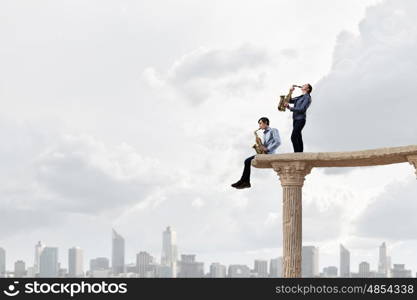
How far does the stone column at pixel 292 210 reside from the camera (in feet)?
81.5

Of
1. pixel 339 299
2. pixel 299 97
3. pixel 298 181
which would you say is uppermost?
pixel 299 97

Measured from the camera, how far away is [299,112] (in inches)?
1002

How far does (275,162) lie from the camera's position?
82.5 feet

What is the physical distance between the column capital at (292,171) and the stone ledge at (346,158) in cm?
9

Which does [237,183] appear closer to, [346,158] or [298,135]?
[298,135]

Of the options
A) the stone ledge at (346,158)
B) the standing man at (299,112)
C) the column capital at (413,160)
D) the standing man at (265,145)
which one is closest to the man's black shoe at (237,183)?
the standing man at (265,145)

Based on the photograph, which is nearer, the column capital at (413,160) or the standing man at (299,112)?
the column capital at (413,160)

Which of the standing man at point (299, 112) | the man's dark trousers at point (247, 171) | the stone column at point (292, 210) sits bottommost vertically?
the stone column at point (292, 210)

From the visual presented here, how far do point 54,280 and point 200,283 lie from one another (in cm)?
355

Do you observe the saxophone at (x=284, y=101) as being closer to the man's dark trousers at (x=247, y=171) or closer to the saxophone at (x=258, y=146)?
the saxophone at (x=258, y=146)

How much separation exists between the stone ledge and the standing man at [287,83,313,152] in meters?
0.73

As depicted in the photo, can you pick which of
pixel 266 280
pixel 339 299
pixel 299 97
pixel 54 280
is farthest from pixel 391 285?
pixel 54 280

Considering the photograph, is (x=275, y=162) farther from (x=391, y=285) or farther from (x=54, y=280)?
(x=54, y=280)

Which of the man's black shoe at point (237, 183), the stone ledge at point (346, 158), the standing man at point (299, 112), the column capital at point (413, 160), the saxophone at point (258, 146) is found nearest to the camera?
the column capital at point (413, 160)
